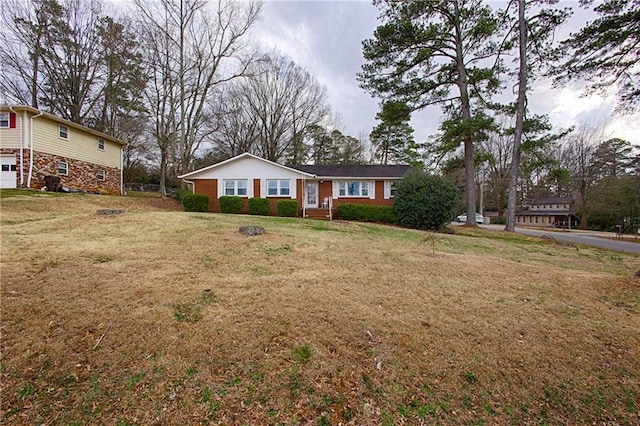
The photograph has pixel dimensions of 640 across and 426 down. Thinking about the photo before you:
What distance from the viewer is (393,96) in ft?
55.4

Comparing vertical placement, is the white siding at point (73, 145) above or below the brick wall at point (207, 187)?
above

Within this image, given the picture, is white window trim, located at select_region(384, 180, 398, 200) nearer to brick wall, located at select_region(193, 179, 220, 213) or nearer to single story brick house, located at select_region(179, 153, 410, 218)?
single story brick house, located at select_region(179, 153, 410, 218)

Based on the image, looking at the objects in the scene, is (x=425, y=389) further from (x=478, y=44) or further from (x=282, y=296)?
(x=478, y=44)

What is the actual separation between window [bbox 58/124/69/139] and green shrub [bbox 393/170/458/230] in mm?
20287

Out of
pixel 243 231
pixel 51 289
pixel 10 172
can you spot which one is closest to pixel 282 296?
pixel 51 289

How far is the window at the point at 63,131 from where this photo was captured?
53.5 feet

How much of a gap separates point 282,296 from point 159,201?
17.0m

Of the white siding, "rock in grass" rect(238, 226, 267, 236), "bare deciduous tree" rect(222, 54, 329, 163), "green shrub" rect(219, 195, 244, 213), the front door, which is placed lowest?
"rock in grass" rect(238, 226, 267, 236)

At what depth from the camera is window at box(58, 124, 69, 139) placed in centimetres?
1630

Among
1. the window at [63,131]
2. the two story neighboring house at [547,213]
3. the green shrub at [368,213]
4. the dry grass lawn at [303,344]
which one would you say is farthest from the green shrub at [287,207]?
the two story neighboring house at [547,213]

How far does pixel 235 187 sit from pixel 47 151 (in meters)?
10.5

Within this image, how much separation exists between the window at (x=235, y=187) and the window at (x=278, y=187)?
5.21ft

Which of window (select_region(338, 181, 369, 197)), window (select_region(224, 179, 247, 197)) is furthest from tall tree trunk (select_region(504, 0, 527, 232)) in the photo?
window (select_region(224, 179, 247, 197))

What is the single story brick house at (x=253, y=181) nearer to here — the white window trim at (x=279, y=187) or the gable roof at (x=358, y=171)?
the white window trim at (x=279, y=187)
